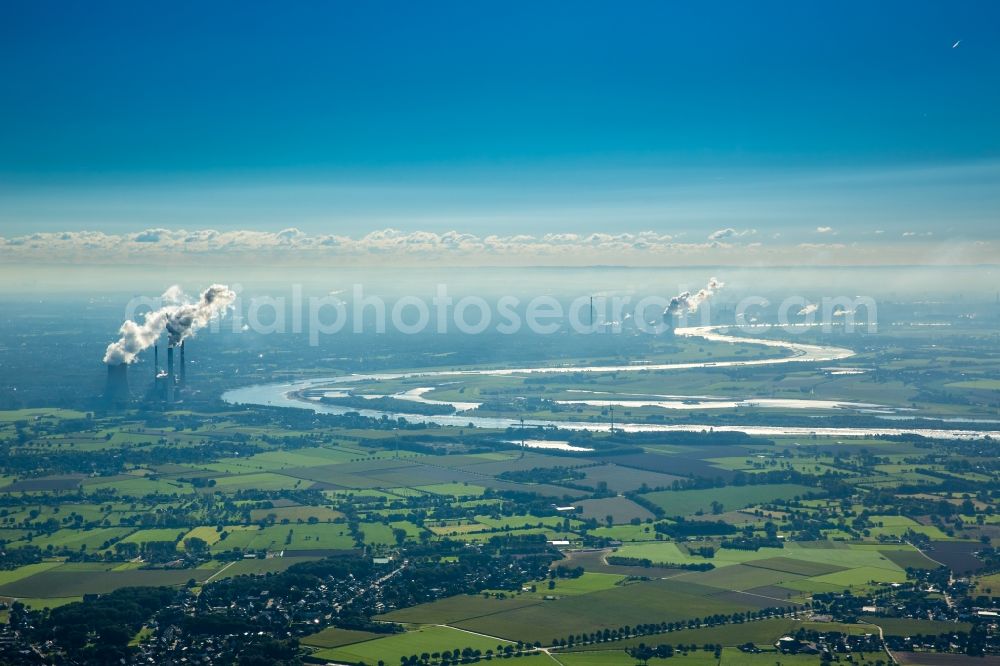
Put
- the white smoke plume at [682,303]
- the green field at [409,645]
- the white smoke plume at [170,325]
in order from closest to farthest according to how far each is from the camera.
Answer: the green field at [409,645]
the white smoke plume at [170,325]
the white smoke plume at [682,303]

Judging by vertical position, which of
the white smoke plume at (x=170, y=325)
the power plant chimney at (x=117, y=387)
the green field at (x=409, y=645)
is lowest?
the green field at (x=409, y=645)

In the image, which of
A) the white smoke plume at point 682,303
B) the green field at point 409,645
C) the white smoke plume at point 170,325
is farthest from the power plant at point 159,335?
the white smoke plume at point 682,303

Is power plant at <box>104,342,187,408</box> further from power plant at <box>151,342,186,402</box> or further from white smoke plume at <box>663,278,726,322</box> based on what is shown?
white smoke plume at <box>663,278,726,322</box>

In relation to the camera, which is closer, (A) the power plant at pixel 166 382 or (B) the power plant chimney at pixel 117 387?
(B) the power plant chimney at pixel 117 387

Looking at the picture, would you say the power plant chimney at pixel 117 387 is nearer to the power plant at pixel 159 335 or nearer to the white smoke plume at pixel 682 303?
the power plant at pixel 159 335

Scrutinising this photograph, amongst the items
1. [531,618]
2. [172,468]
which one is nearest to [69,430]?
[172,468]

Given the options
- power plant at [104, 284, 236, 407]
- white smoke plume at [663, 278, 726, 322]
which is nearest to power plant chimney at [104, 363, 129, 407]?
power plant at [104, 284, 236, 407]
